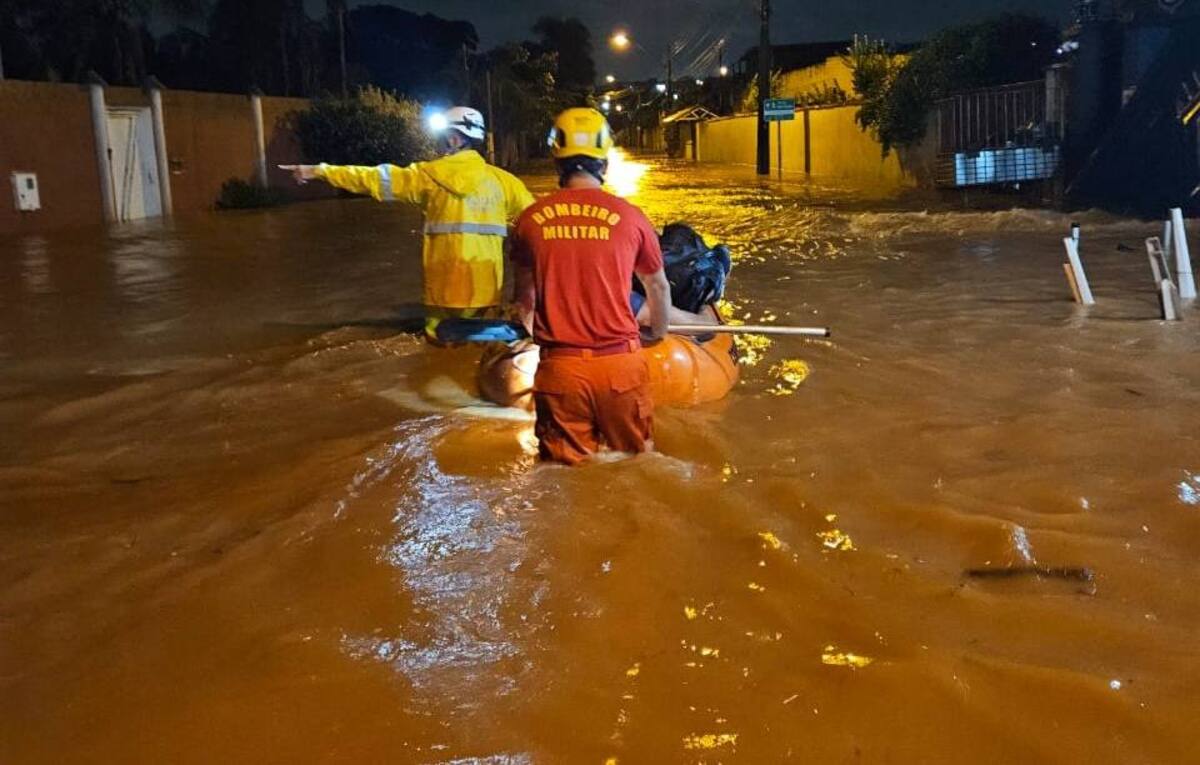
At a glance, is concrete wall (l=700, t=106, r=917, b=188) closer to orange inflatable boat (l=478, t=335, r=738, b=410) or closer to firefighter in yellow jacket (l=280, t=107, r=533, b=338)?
firefighter in yellow jacket (l=280, t=107, r=533, b=338)

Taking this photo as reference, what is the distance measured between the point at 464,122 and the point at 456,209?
527mm

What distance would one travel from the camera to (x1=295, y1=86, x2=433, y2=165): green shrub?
2944 centimetres

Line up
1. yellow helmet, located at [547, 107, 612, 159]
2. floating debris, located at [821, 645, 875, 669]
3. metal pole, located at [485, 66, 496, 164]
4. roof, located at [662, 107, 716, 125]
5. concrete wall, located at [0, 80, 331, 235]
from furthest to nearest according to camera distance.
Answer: roof, located at [662, 107, 716, 125] → metal pole, located at [485, 66, 496, 164] → concrete wall, located at [0, 80, 331, 235] → yellow helmet, located at [547, 107, 612, 159] → floating debris, located at [821, 645, 875, 669]

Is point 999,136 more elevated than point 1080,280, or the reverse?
point 999,136

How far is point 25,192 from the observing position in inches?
749

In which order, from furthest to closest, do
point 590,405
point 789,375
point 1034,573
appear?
1. point 789,375
2. point 590,405
3. point 1034,573

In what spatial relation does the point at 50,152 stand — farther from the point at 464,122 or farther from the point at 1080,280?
the point at 1080,280

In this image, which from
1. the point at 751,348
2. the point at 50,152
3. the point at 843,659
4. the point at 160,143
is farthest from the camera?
the point at 160,143

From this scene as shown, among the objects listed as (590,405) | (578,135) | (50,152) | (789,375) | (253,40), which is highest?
(253,40)

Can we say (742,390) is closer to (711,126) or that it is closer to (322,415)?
(322,415)

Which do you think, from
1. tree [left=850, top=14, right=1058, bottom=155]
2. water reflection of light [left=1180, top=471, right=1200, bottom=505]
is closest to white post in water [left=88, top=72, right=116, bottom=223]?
tree [left=850, top=14, right=1058, bottom=155]

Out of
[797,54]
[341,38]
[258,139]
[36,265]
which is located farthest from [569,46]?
[36,265]

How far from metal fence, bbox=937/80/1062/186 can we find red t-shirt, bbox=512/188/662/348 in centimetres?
1623

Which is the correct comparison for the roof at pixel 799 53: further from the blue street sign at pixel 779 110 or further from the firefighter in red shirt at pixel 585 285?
the firefighter in red shirt at pixel 585 285
